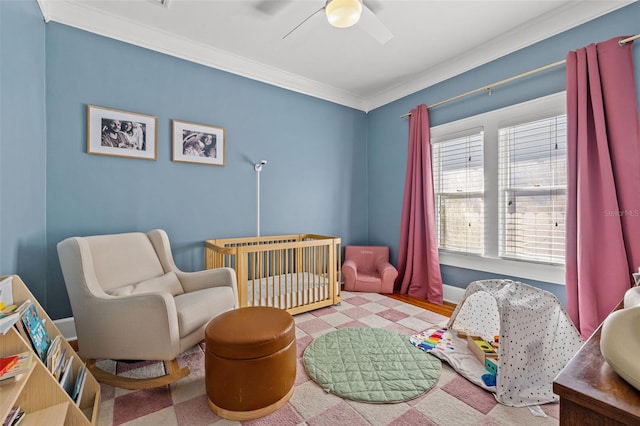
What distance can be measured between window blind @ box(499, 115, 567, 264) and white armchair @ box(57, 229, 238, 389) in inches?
104

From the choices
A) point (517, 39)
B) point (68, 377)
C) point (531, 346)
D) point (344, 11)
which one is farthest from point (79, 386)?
point (517, 39)

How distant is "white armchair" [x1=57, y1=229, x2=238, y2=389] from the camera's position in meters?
1.61

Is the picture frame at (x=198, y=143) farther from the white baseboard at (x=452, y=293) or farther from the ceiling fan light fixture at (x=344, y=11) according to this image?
the white baseboard at (x=452, y=293)

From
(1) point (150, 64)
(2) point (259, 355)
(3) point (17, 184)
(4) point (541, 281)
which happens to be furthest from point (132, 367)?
(4) point (541, 281)

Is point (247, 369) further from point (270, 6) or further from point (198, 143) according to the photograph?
point (270, 6)

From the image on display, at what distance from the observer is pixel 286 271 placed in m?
2.55

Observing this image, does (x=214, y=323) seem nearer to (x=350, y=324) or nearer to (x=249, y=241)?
(x=350, y=324)

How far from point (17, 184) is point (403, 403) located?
2.47 m

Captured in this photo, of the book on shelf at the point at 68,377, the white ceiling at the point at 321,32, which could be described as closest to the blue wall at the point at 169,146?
the white ceiling at the point at 321,32

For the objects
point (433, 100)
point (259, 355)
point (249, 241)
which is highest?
point (433, 100)

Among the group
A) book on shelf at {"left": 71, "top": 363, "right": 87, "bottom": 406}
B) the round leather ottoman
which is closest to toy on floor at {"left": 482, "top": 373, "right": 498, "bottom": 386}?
the round leather ottoman

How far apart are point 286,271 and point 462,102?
255 cm

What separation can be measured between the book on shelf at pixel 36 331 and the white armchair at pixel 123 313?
0.31 metres

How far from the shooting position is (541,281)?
2486 mm
